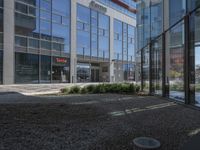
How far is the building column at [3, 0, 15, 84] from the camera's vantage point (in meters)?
26.0

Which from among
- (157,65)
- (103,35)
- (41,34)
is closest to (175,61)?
(157,65)

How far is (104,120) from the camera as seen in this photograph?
249 inches

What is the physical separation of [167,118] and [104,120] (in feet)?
5.88

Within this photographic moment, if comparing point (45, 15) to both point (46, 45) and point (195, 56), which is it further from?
point (195, 56)

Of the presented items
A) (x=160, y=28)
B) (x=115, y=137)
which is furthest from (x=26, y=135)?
(x=160, y=28)

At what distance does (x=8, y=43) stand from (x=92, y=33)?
1492cm

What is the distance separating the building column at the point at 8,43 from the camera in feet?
85.3

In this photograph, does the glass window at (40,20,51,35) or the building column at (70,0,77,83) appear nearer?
the glass window at (40,20,51,35)

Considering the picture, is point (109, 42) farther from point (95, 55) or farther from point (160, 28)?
point (160, 28)

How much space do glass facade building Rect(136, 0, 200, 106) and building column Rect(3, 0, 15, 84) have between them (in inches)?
635

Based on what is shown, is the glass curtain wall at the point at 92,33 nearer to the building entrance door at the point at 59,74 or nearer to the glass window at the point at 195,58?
the building entrance door at the point at 59,74

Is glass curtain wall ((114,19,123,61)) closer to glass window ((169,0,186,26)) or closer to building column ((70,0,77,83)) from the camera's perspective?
building column ((70,0,77,83))

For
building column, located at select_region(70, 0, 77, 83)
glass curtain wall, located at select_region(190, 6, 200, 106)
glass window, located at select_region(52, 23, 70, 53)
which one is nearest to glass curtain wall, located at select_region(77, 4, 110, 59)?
Result: building column, located at select_region(70, 0, 77, 83)

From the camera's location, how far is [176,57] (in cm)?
1073
